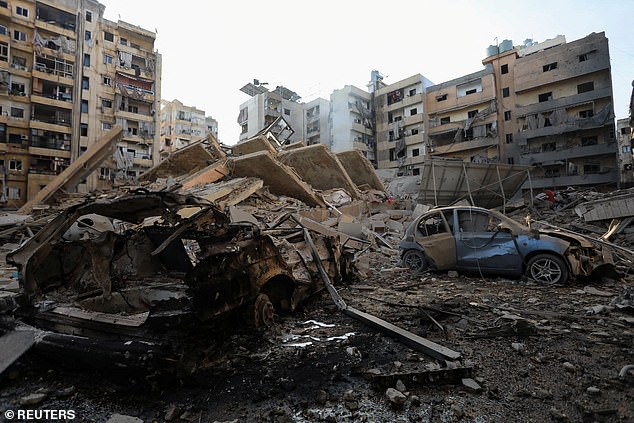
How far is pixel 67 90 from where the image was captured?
99.3 feet

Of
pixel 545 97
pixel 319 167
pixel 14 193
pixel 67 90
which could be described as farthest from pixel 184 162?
pixel 545 97

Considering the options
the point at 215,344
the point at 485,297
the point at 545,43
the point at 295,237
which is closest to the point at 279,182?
the point at 295,237

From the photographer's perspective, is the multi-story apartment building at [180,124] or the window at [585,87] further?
the multi-story apartment building at [180,124]

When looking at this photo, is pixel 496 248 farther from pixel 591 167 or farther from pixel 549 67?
pixel 549 67

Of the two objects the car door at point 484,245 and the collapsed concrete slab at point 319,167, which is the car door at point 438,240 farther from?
the collapsed concrete slab at point 319,167

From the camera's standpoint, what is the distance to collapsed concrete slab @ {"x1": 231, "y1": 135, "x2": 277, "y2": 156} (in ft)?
57.3

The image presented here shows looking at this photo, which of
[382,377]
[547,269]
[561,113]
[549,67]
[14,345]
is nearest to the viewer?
[382,377]

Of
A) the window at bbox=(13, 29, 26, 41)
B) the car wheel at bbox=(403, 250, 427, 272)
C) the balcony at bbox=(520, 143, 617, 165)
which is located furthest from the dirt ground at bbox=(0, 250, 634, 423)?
the window at bbox=(13, 29, 26, 41)

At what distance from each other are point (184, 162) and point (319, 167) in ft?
27.0

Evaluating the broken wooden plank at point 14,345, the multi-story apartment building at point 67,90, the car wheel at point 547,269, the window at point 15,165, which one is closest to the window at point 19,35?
the multi-story apartment building at point 67,90

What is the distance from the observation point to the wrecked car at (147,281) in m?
Answer: 2.63

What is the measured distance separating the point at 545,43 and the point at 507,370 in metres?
52.8

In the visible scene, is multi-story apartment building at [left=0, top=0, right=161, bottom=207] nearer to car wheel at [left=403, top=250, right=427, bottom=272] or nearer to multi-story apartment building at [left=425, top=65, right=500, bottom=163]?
car wheel at [left=403, top=250, right=427, bottom=272]

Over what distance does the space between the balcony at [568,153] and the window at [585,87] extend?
202 inches
